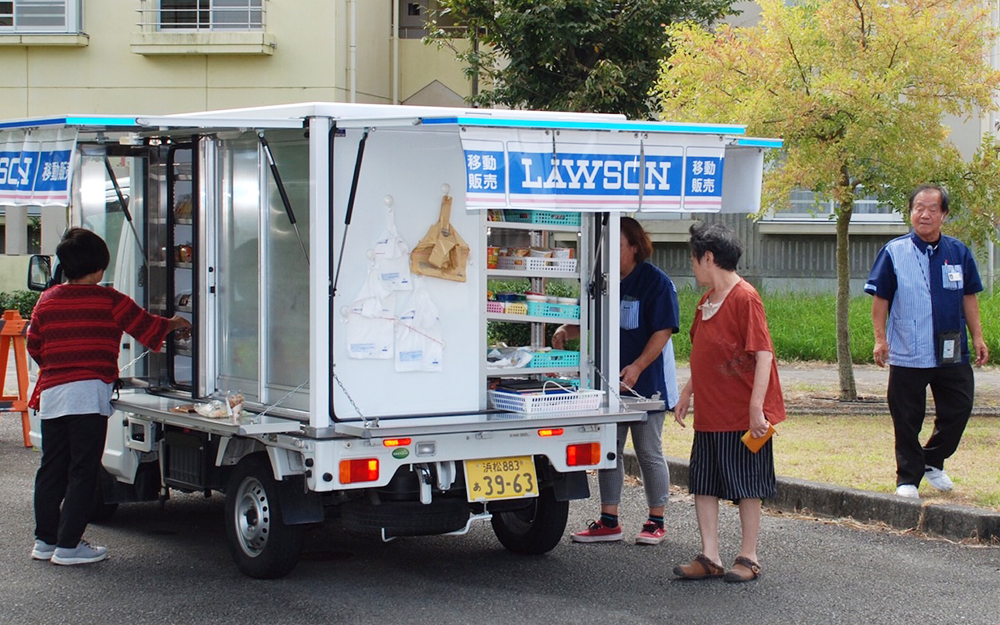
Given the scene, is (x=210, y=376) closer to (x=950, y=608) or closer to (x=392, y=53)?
(x=950, y=608)

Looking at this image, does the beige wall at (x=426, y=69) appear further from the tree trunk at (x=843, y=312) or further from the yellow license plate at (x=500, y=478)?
the yellow license plate at (x=500, y=478)

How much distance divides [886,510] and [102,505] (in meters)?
4.69

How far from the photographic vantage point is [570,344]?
7570 millimetres

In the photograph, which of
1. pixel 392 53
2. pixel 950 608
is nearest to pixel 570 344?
pixel 950 608

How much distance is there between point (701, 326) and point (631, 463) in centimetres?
310

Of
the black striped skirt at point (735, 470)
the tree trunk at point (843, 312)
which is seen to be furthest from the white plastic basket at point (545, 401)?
the tree trunk at point (843, 312)

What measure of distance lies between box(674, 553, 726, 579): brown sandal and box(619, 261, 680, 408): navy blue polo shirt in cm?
119

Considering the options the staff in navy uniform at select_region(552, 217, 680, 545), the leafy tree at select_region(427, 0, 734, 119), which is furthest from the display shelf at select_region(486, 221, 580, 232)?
the leafy tree at select_region(427, 0, 734, 119)

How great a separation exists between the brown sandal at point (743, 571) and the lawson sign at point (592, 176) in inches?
68.7

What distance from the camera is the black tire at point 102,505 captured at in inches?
297

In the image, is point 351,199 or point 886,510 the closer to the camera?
point 351,199

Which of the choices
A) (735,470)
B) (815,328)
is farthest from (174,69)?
(735,470)

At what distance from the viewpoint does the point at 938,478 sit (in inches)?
312

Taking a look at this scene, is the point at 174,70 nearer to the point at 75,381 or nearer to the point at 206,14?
the point at 206,14
